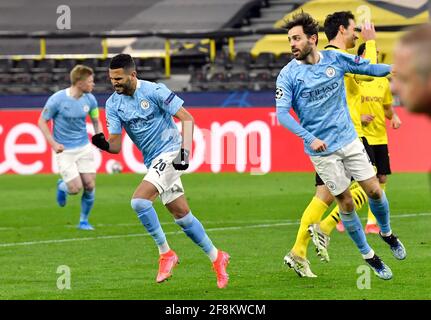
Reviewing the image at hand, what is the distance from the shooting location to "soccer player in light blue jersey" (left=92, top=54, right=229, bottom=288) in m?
10.0

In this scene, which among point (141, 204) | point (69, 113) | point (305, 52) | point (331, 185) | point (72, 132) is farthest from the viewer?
point (72, 132)

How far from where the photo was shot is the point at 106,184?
78.8 feet

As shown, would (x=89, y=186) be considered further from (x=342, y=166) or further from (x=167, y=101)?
(x=342, y=166)

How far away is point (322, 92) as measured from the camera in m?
10.0

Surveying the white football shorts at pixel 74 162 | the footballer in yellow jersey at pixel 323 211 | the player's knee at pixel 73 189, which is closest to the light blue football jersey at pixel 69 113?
the white football shorts at pixel 74 162

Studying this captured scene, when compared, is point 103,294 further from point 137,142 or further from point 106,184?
point 106,184

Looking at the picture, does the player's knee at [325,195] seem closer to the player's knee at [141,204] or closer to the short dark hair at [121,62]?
the player's knee at [141,204]

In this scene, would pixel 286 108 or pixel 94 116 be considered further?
pixel 94 116

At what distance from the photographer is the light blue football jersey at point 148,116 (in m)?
10.1

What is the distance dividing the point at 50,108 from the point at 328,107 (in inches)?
288

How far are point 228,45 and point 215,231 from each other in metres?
19.9

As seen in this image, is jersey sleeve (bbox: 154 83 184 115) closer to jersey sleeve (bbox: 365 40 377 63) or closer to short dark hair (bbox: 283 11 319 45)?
short dark hair (bbox: 283 11 319 45)

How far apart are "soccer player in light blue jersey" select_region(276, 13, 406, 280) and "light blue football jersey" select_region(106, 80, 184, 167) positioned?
1.03 metres

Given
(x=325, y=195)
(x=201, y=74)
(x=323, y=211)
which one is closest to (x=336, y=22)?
(x=325, y=195)
